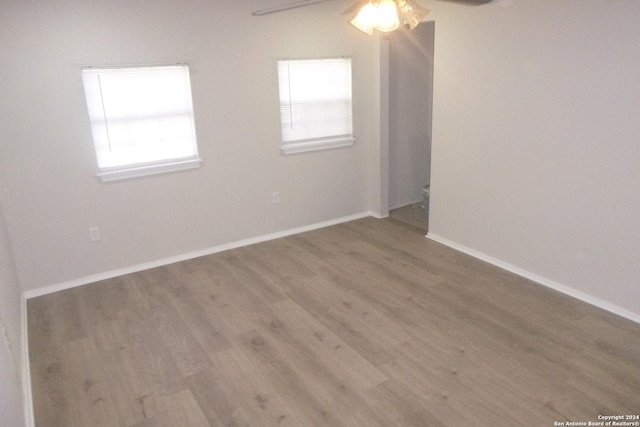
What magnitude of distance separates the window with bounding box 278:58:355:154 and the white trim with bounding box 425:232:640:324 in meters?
1.47

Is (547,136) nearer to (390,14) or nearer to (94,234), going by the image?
(390,14)

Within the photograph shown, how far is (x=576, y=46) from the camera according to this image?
298cm

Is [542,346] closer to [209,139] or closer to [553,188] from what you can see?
[553,188]

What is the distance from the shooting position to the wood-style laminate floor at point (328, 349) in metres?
2.30

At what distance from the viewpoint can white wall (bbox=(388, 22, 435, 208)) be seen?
5.00 metres

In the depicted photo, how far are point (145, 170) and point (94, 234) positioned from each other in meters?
0.65

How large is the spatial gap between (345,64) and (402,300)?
8.23ft

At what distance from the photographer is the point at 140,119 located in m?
3.71

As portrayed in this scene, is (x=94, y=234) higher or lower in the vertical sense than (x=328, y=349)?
higher

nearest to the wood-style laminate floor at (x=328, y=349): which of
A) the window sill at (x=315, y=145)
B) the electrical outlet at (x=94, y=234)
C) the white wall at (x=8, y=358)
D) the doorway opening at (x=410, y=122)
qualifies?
the white wall at (x=8, y=358)

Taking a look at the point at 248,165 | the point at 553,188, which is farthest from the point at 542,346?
the point at 248,165

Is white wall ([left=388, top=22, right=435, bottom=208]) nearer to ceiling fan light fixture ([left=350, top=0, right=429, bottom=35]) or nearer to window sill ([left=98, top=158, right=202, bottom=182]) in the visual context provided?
window sill ([left=98, top=158, right=202, bottom=182])

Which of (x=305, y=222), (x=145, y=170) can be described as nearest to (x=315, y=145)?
(x=305, y=222)

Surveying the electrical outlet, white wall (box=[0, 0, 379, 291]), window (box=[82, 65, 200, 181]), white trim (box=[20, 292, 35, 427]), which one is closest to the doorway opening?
white wall (box=[0, 0, 379, 291])
